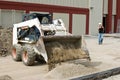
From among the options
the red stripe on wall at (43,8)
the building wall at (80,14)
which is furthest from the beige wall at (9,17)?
the red stripe on wall at (43,8)

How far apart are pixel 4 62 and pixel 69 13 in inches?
870

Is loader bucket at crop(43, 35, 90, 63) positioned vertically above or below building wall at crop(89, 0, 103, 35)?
below

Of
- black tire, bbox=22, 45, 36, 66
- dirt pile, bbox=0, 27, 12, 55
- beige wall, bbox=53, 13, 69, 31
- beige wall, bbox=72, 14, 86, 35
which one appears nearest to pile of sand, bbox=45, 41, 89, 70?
black tire, bbox=22, 45, 36, 66

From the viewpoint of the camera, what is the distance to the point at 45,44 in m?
12.6

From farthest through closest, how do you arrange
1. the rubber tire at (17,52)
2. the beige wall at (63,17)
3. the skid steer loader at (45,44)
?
the beige wall at (63,17), the rubber tire at (17,52), the skid steer loader at (45,44)

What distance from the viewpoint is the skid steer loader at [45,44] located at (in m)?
12.4

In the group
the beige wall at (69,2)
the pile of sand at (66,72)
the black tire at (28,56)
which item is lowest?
the pile of sand at (66,72)

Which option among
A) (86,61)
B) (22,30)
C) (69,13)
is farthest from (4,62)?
(69,13)

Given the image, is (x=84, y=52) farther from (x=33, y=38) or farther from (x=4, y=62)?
(x=4, y=62)

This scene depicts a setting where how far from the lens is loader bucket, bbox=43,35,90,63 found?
12391mm

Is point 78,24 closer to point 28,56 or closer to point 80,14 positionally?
point 80,14

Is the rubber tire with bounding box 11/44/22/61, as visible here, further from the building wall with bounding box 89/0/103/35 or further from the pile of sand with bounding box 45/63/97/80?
the building wall with bounding box 89/0/103/35

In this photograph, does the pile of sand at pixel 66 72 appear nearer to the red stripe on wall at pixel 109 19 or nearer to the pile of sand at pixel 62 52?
the pile of sand at pixel 62 52

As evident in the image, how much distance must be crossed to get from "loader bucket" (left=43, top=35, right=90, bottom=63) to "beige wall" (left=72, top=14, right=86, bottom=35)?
74.7 ft
